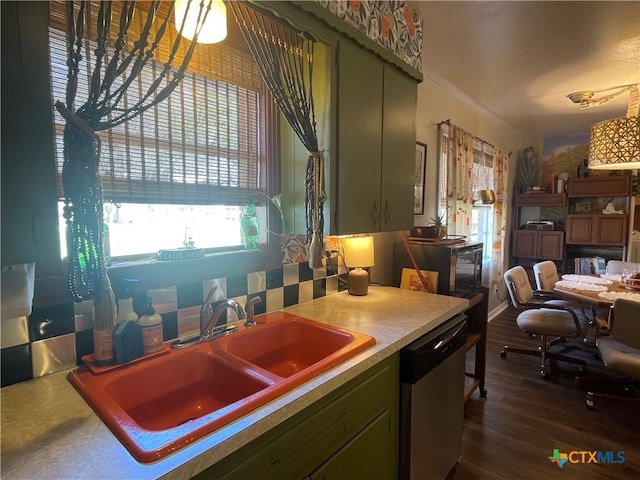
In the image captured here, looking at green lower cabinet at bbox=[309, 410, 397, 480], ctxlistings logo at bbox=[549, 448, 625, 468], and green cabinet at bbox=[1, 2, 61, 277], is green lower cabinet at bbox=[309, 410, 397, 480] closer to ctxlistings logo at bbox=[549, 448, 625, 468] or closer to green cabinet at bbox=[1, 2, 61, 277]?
green cabinet at bbox=[1, 2, 61, 277]

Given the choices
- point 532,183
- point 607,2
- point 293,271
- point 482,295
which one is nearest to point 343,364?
point 293,271

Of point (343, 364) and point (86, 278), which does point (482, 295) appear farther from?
point (86, 278)

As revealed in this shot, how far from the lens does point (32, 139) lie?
724 mm

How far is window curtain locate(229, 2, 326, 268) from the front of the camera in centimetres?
136

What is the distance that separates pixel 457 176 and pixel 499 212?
1647 millimetres

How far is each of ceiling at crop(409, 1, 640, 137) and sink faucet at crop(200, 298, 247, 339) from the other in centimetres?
204

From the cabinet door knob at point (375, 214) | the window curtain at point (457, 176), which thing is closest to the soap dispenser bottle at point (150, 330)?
the cabinet door knob at point (375, 214)

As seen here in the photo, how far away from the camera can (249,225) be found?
65.8 inches

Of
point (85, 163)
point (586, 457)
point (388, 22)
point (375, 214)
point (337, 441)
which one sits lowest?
point (586, 457)

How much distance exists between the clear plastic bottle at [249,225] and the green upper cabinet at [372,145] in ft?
1.27

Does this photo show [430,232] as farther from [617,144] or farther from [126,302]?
[126,302]

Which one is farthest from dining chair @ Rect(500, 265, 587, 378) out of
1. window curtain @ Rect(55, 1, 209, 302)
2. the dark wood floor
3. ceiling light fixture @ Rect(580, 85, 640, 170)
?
window curtain @ Rect(55, 1, 209, 302)

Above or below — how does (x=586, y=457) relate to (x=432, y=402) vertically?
below

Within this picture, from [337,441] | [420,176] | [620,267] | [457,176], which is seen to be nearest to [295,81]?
[337,441]
